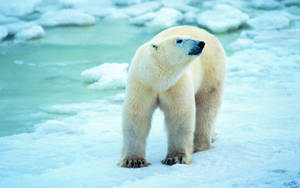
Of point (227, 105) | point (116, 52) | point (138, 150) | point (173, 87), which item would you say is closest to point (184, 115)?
point (173, 87)

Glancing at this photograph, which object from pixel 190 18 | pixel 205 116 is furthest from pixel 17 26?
pixel 205 116

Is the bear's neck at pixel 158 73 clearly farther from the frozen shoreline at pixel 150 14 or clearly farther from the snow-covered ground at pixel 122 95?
the frozen shoreline at pixel 150 14

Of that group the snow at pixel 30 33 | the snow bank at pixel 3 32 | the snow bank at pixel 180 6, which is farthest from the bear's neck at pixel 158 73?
the snow bank at pixel 180 6

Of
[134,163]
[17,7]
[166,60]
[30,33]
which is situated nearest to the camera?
[166,60]

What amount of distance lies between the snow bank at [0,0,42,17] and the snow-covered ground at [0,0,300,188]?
0.03m

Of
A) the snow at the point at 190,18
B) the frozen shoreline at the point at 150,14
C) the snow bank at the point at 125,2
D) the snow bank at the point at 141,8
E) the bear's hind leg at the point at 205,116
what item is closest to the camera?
the bear's hind leg at the point at 205,116

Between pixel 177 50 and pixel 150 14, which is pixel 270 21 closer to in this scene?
pixel 150 14

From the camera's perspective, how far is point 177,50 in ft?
9.27

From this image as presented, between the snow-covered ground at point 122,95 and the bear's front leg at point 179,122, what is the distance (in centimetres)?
16

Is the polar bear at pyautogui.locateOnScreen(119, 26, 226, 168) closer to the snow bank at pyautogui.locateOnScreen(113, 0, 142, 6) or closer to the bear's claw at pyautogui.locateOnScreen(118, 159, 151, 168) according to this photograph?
the bear's claw at pyautogui.locateOnScreen(118, 159, 151, 168)

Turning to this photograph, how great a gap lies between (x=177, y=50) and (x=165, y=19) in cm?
812

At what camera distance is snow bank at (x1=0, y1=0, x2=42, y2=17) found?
453 inches

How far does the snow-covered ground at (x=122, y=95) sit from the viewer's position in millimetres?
2875

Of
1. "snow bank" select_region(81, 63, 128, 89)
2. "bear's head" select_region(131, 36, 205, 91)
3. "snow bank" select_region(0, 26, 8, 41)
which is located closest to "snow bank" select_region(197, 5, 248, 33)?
"snow bank" select_region(81, 63, 128, 89)
